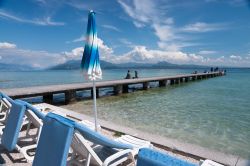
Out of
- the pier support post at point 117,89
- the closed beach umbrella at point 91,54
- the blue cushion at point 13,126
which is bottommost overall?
the pier support post at point 117,89

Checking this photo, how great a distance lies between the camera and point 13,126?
415cm

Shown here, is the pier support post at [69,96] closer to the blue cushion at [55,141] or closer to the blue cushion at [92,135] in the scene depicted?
the blue cushion at [55,141]

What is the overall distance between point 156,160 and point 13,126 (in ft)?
9.84

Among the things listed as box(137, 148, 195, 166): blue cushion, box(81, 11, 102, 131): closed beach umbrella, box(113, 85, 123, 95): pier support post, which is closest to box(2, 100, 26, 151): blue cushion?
box(81, 11, 102, 131): closed beach umbrella

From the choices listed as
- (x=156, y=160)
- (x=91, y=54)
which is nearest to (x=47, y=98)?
(x=91, y=54)

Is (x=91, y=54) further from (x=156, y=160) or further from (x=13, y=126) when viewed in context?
(x=156, y=160)

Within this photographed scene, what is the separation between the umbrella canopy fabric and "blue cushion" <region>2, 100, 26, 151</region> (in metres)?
1.26

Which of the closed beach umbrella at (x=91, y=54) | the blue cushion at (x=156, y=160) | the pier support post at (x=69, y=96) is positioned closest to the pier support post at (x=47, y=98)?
the pier support post at (x=69, y=96)

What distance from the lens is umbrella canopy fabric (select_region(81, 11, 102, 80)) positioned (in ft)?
14.3

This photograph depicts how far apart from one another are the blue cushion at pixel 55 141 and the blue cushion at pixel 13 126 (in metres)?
1.07

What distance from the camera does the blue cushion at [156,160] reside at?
80.0 inches

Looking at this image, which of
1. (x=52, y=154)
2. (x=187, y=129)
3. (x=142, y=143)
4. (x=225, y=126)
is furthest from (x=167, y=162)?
(x=225, y=126)

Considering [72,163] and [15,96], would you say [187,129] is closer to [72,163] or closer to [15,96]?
[72,163]

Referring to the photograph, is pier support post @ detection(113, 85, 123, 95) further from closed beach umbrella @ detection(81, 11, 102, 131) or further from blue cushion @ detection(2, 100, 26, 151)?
blue cushion @ detection(2, 100, 26, 151)
